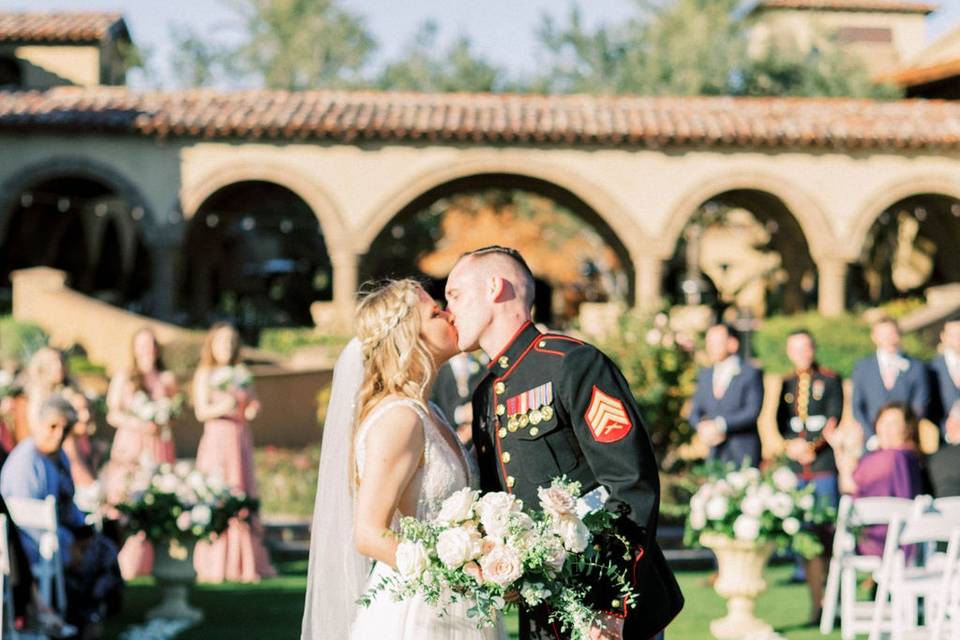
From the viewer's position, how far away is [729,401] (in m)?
10.1

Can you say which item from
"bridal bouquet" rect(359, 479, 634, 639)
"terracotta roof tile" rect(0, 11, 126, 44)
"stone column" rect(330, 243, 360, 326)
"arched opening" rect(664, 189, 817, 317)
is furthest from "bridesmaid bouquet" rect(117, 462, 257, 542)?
"terracotta roof tile" rect(0, 11, 126, 44)

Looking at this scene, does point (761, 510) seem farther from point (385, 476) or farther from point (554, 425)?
point (385, 476)

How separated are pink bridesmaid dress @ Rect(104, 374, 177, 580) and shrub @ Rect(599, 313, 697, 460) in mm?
5039

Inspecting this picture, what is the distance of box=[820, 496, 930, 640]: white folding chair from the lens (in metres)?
7.86

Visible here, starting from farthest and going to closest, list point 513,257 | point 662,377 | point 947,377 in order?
point 662,377, point 947,377, point 513,257

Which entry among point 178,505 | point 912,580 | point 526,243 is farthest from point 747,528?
point 526,243

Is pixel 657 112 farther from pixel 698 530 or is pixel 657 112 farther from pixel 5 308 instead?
pixel 698 530

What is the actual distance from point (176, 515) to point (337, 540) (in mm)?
4411

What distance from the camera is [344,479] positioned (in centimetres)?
456

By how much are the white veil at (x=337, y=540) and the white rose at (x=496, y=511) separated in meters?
0.95

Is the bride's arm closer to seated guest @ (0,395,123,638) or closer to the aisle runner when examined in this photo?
seated guest @ (0,395,123,638)

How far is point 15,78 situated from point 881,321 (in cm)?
2375

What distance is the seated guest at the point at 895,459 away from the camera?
8758mm

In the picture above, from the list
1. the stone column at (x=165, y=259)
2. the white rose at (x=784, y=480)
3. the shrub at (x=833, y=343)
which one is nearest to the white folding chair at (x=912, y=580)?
the white rose at (x=784, y=480)
